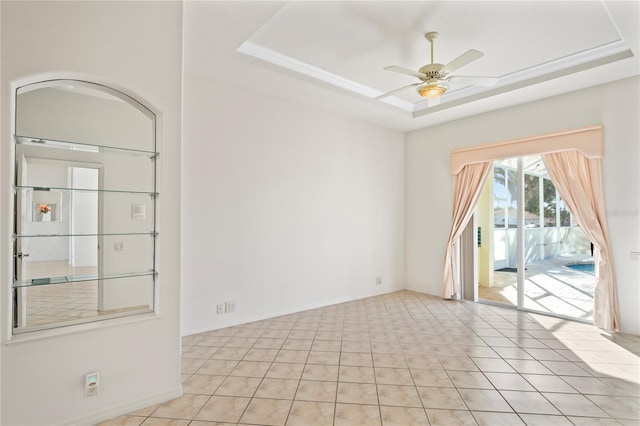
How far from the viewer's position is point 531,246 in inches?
183

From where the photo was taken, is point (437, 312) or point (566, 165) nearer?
point (566, 165)

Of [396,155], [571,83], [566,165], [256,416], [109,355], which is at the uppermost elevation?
[571,83]

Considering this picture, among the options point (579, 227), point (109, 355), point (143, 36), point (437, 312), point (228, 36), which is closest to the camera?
point (109, 355)

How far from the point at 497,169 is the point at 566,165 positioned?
3.10 ft

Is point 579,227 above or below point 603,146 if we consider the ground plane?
below

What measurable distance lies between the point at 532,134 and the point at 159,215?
4.65 meters

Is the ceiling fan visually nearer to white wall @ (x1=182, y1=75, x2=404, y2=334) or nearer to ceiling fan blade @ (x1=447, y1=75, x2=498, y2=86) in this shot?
ceiling fan blade @ (x1=447, y1=75, x2=498, y2=86)

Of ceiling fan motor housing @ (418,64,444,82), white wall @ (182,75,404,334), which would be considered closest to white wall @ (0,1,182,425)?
→ white wall @ (182,75,404,334)

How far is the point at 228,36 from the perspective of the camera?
296 centimetres

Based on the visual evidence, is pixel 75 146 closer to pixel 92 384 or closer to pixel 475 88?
pixel 92 384

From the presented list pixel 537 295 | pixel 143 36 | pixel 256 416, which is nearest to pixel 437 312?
pixel 537 295

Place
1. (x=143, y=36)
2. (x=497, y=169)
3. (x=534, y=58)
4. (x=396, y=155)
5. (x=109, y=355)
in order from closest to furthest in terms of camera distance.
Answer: (x=109, y=355) → (x=143, y=36) → (x=534, y=58) → (x=497, y=169) → (x=396, y=155)

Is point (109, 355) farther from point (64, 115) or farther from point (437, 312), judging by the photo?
point (437, 312)

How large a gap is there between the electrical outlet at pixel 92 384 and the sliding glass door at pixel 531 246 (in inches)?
196
